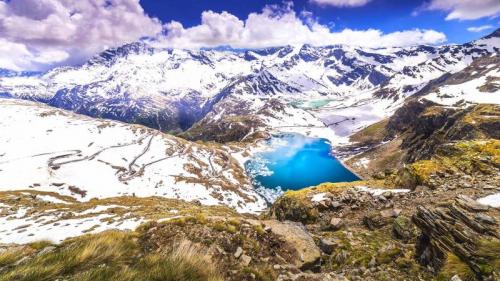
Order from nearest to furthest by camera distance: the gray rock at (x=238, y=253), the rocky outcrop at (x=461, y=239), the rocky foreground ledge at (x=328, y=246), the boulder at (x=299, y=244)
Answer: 1. the rocky foreground ledge at (x=328, y=246)
2. the rocky outcrop at (x=461, y=239)
3. the gray rock at (x=238, y=253)
4. the boulder at (x=299, y=244)

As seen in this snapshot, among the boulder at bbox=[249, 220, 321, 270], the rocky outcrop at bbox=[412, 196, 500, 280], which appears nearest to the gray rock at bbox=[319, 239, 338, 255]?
the boulder at bbox=[249, 220, 321, 270]

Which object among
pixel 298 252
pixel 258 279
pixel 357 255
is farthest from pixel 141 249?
pixel 357 255

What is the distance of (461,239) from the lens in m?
9.73

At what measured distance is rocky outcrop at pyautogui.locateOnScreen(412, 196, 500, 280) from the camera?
8.48m

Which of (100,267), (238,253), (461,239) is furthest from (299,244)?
(100,267)

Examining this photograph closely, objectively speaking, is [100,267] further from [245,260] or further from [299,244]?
[299,244]

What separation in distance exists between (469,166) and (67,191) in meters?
114

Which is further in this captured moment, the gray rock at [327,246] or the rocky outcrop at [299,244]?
the gray rock at [327,246]

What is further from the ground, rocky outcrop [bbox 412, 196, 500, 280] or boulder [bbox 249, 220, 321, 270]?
rocky outcrop [bbox 412, 196, 500, 280]

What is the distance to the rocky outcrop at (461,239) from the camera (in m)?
8.48

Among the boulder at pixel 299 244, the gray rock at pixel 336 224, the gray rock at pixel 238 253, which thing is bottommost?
the gray rock at pixel 336 224

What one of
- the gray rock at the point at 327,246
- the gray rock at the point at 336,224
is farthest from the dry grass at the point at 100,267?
the gray rock at the point at 336,224

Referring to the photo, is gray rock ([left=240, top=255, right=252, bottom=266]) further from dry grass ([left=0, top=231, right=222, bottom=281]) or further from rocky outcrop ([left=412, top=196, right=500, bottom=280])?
rocky outcrop ([left=412, top=196, right=500, bottom=280])

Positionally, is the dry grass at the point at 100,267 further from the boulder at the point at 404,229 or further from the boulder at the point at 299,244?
the boulder at the point at 404,229
